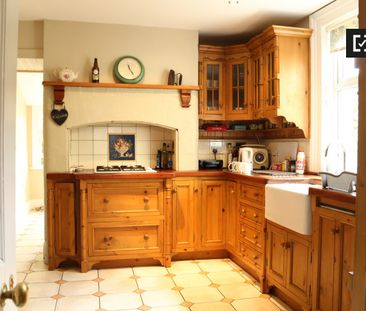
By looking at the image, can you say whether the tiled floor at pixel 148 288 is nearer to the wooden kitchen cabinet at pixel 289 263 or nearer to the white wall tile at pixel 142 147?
the wooden kitchen cabinet at pixel 289 263

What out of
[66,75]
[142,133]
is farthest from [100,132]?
[66,75]

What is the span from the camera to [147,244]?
3.65 meters

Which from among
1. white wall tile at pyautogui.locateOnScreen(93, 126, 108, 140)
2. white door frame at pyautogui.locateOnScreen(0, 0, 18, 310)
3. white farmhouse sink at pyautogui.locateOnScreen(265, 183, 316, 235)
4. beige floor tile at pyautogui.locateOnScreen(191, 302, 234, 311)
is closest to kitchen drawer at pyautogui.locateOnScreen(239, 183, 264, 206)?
white farmhouse sink at pyautogui.locateOnScreen(265, 183, 316, 235)

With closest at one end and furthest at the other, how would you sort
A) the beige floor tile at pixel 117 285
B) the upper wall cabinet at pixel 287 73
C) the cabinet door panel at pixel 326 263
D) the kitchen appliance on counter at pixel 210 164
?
the cabinet door panel at pixel 326 263, the beige floor tile at pixel 117 285, the upper wall cabinet at pixel 287 73, the kitchen appliance on counter at pixel 210 164

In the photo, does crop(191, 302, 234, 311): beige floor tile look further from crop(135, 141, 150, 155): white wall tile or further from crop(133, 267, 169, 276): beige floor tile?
crop(135, 141, 150, 155): white wall tile

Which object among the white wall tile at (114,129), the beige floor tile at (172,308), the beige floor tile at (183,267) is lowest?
the beige floor tile at (172,308)

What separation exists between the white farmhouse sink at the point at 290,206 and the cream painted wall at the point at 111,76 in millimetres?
1338

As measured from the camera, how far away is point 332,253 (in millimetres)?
2242

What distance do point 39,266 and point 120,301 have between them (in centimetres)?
126

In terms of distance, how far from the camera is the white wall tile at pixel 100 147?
4.05 meters

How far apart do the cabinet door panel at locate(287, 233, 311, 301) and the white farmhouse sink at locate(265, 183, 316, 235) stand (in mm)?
117

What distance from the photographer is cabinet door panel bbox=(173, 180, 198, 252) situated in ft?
12.5

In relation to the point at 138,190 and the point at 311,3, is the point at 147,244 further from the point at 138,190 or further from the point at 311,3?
the point at 311,3

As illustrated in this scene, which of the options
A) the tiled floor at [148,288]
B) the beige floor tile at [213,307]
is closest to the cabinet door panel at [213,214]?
the tiled floor at [148,288]
